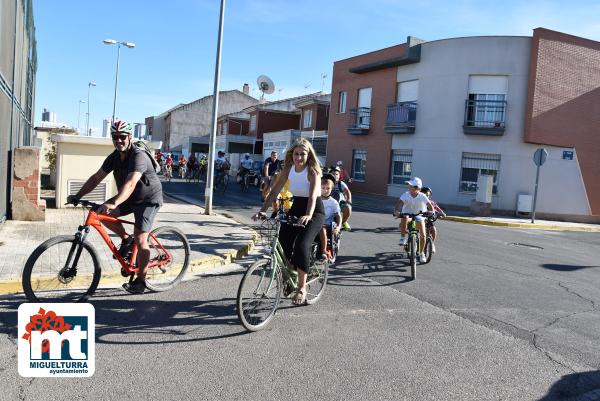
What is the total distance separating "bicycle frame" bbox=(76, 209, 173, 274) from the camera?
5.12 metres

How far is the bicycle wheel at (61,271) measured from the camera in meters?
4.90

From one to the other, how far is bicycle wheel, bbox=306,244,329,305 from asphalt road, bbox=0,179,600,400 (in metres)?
0.17

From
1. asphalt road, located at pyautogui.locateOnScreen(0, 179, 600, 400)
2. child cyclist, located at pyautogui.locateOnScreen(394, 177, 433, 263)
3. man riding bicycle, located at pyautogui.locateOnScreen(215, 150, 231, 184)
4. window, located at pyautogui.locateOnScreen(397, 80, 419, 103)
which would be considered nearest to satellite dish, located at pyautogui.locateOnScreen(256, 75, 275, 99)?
window, located at pyautogui.locateOnScreen(397, 80, 419, 103)

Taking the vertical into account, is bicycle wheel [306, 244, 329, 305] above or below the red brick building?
below

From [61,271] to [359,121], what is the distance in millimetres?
26872

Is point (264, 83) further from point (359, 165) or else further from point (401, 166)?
point (401, 166)

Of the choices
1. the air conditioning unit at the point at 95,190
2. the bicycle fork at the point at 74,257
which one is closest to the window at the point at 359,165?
the air conditioning unit at the point at 95,190

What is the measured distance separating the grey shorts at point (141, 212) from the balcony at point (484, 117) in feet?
68.7

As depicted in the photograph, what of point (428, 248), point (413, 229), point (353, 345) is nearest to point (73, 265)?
point (353, 345)

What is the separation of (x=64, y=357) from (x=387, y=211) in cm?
1805

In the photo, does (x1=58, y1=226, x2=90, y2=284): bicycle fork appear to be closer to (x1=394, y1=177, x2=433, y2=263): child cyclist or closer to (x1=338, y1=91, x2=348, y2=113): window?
(x1=394, y1=177, x2=433, y2=263): child cyclist

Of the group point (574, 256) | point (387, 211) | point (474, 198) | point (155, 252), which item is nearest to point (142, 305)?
point (155, 252)

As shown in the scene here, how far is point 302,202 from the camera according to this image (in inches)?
213

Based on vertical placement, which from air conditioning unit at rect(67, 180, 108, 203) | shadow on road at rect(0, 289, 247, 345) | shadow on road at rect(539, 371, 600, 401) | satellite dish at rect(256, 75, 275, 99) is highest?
satellite dish at rect(256, 75, 275, 99)
